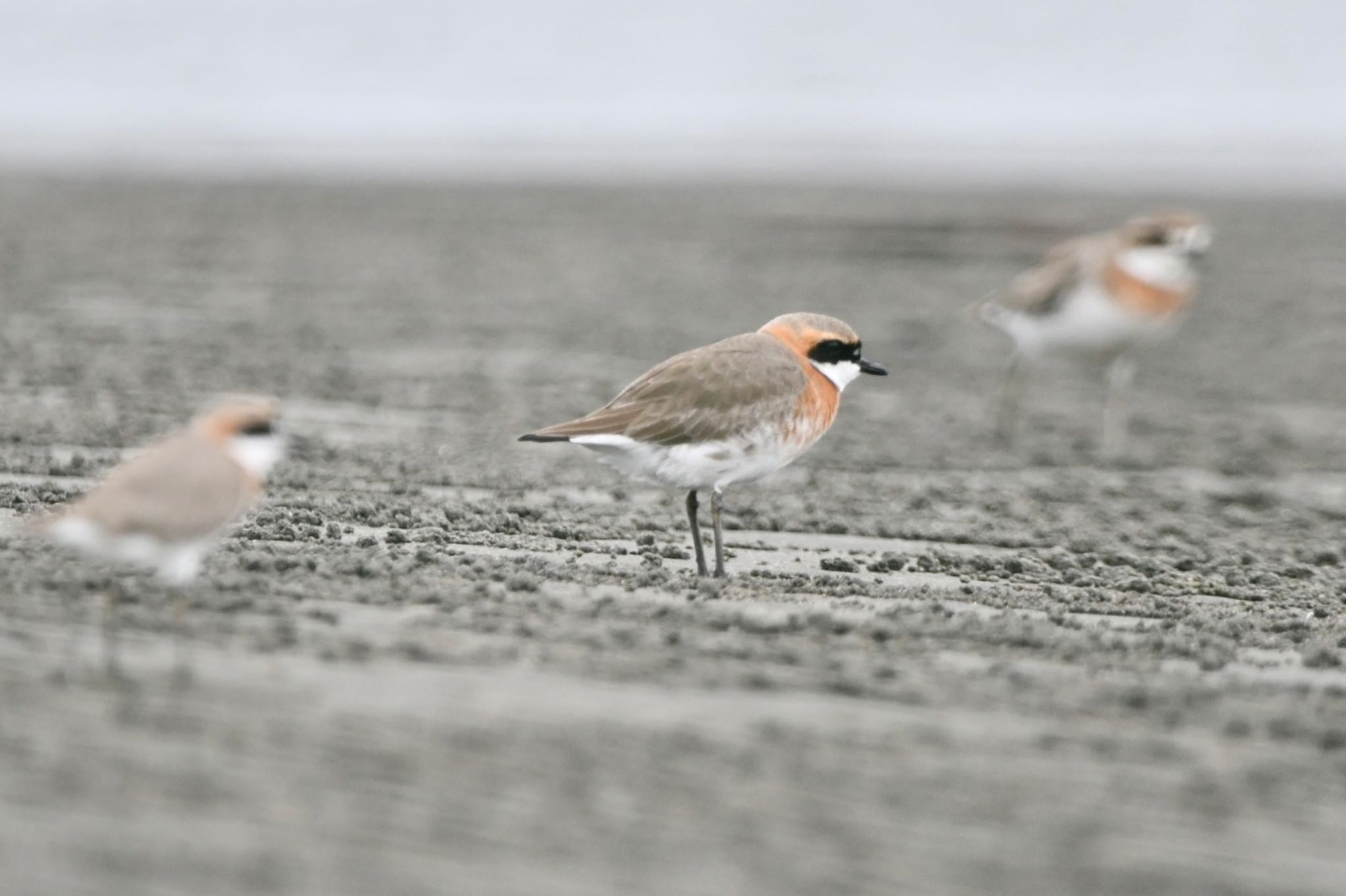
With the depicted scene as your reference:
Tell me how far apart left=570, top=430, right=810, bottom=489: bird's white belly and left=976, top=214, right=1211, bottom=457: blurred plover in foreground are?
14.0ft

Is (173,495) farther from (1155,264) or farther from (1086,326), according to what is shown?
(1155,264)

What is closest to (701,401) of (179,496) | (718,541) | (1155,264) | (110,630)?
(718,541)

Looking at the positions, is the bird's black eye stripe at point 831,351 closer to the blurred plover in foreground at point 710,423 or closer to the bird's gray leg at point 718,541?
the blurred plover in foreground at point 710,423

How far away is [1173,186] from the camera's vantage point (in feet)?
67.3

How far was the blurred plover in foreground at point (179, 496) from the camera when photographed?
4.63 metres

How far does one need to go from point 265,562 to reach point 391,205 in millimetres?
13274

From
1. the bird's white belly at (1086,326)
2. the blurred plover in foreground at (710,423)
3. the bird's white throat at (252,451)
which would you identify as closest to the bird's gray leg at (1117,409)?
the bird's white belly at (1086,326)

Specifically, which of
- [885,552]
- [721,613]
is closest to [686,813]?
[721,613]

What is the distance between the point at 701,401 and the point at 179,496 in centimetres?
219

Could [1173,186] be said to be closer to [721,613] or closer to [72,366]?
[72,366]

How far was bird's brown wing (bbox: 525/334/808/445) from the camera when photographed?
6.31 m

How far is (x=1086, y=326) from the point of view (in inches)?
415

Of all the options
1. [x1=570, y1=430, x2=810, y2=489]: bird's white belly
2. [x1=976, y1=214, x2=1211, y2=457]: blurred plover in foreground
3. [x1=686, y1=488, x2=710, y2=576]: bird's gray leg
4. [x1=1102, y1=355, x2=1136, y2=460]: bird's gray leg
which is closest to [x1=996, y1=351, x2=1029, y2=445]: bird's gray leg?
[x1=976, y1=214, x2=1211, y2=457]: blurred plover in foreground

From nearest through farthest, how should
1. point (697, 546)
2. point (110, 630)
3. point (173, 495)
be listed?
point (110, 630) < point (173, 495) < point (697, 546)
